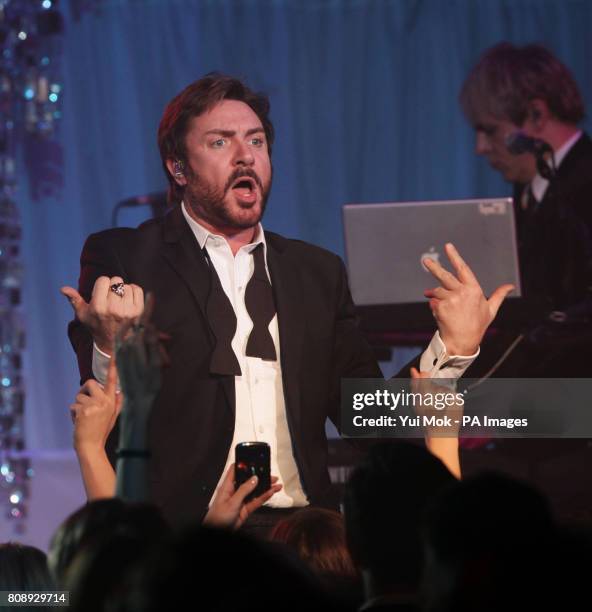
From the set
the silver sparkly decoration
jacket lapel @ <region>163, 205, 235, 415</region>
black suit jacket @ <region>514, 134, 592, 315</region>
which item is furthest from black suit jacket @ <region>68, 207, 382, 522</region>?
the silver sparkly decoration

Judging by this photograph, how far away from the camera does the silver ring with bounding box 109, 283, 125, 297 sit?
2682 millimetres

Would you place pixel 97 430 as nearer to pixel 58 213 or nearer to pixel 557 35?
pixel 58 213

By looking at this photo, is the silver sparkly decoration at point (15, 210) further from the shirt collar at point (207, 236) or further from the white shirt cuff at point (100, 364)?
the white shirt cuff at point (100, 364)

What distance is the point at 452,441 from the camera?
2.59 meters

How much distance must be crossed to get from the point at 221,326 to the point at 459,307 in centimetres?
58

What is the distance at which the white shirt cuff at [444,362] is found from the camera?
111 inches

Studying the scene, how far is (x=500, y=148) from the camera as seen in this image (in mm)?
5926

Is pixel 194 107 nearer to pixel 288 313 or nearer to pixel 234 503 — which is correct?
pixel 288 313

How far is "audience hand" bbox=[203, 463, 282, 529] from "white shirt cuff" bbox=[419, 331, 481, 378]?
45 centimetres

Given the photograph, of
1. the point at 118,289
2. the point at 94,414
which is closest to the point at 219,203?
the point at 118,289

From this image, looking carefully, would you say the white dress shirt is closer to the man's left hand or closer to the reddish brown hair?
the man's left hand

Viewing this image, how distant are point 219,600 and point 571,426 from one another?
3206 millimetres

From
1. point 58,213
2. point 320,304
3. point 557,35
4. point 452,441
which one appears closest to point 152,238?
point 320,304

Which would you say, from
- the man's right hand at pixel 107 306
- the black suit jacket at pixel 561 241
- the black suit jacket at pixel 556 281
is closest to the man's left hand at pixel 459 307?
the man's right hand at pixel 107 306
